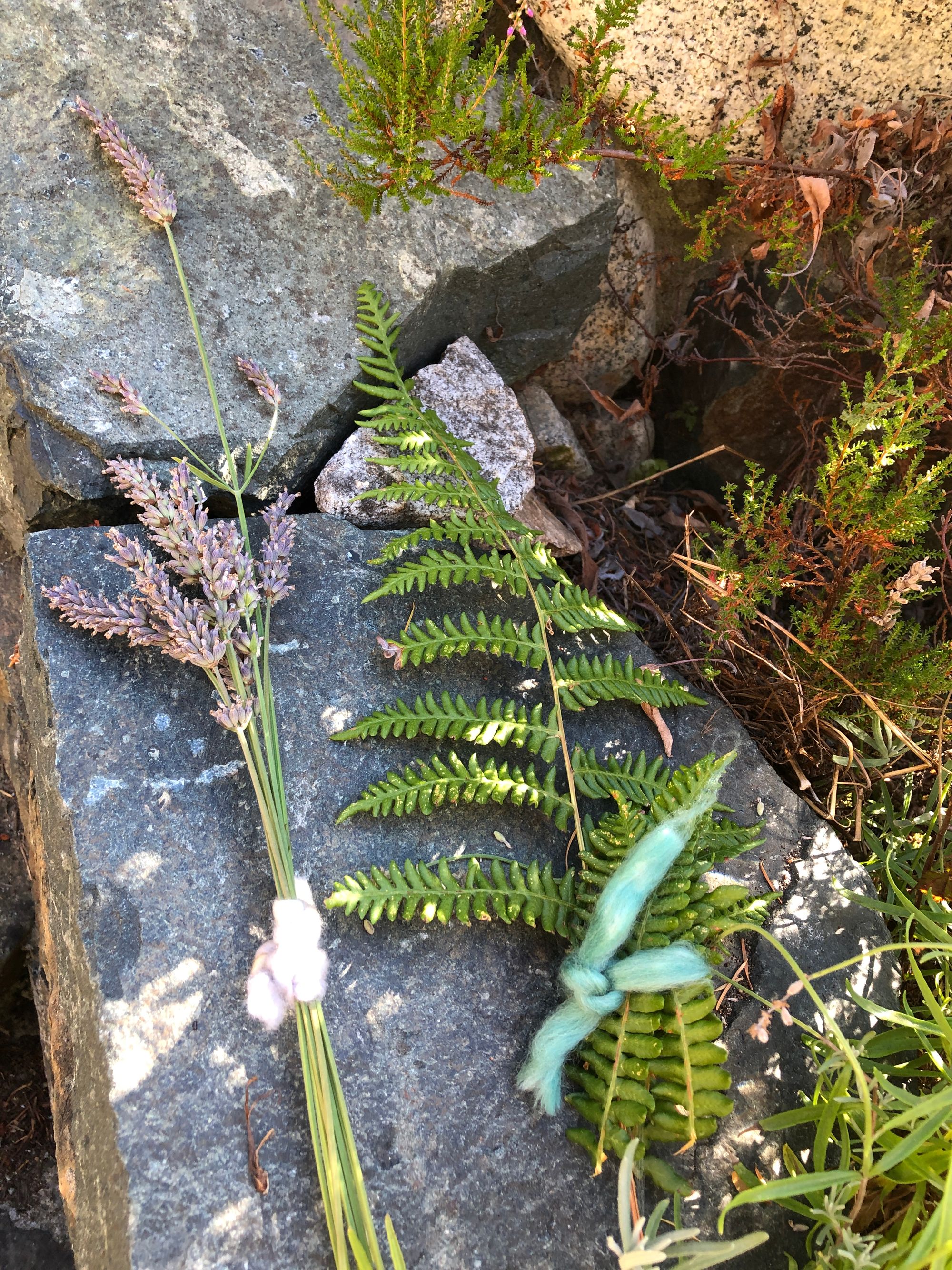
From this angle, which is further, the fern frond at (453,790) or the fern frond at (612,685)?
the fern frond at (612,685)

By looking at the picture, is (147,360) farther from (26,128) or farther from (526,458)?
(526,458)

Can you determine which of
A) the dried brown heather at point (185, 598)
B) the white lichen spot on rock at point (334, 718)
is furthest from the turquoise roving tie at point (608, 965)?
the dried brown heather at point (185, 598)

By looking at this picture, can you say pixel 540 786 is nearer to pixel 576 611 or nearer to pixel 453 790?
pixel 453 790

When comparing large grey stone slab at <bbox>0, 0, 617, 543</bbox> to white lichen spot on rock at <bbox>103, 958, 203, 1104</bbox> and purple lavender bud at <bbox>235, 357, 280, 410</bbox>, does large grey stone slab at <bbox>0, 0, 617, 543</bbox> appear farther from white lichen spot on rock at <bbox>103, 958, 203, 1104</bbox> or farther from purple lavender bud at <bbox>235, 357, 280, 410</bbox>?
white lichen spot on rock at <bbox>103, 958, 203, 1104</bbox>

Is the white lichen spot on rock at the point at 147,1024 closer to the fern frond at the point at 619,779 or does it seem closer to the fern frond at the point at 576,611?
the fern frond at the point at 619,779

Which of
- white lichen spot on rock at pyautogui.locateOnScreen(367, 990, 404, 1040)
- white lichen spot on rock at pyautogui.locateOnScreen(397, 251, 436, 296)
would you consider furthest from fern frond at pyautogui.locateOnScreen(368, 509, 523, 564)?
white lichen spot on rock at pyautogui.locateOnScreen(367, 990, 404, 1040)

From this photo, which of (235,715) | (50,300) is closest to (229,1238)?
(235,715)
